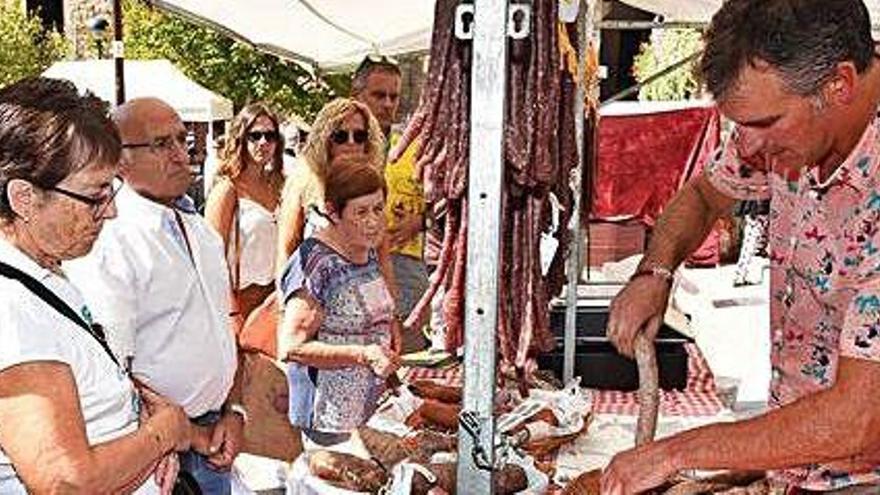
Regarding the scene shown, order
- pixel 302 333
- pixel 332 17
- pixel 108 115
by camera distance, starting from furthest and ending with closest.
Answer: pixel 332 17 → pixel 302 333 → pixel 108 115

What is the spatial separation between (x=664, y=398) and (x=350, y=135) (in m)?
1.59

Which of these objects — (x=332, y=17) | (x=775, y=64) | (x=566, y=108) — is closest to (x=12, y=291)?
(x=566, y=108)

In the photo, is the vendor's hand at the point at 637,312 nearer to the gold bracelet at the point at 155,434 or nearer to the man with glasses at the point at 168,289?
the gold bracelet at the point at 155,434

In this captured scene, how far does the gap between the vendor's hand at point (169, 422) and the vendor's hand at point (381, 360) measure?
106cm

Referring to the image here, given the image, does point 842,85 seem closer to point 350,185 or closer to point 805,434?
point 805,434

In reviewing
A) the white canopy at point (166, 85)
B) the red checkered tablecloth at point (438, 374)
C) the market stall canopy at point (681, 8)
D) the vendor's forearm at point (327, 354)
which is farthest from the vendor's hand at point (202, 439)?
the white canopy at point (166, 85)

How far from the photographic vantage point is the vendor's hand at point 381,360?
371cm

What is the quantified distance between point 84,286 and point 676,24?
4.96 metres

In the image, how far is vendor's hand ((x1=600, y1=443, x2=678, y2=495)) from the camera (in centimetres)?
212

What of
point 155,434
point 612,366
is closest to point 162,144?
point 155,434

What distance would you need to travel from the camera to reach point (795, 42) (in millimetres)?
2119

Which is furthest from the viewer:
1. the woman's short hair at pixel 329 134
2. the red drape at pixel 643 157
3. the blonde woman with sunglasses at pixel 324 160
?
the red drape at pixel 643 157

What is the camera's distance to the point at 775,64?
213cm

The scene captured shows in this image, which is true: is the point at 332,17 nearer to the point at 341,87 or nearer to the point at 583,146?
the point at 583,146
